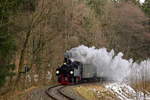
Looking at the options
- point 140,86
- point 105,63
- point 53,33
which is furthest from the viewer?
point 105,63

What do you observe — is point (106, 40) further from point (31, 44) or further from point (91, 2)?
point (31, 44)

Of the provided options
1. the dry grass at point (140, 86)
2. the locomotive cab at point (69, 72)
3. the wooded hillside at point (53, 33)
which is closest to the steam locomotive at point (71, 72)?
the locomotive cab at point (69, 72)

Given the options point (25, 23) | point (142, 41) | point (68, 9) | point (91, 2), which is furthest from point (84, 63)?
point (91, 2)

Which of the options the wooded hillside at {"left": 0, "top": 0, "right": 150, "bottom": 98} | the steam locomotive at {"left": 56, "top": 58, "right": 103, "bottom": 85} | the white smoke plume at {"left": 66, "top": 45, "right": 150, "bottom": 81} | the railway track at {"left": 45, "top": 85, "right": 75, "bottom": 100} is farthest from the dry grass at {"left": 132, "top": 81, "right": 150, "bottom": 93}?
the wooded hillside at {"left": 0, "top": 0, "right": 150, "bottom": 98}

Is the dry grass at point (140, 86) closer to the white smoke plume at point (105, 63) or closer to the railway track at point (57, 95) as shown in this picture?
the white smoke plume at point (105, 63)

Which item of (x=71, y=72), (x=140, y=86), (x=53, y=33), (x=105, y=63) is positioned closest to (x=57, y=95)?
(x=71, y=72)

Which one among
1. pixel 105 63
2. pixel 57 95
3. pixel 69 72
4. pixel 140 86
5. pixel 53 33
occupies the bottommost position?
pixel 140 86

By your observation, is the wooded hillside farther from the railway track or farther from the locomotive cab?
the railway track

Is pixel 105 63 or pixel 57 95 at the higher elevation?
pixel 105 63

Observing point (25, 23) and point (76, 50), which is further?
point (76, 50)

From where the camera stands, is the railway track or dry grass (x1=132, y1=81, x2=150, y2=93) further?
dry grass (x1=132, y1=81, x2=150, y2=93)

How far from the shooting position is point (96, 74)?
37875 mm

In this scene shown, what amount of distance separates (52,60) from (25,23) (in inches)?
356

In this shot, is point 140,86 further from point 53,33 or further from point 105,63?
point 105,63
